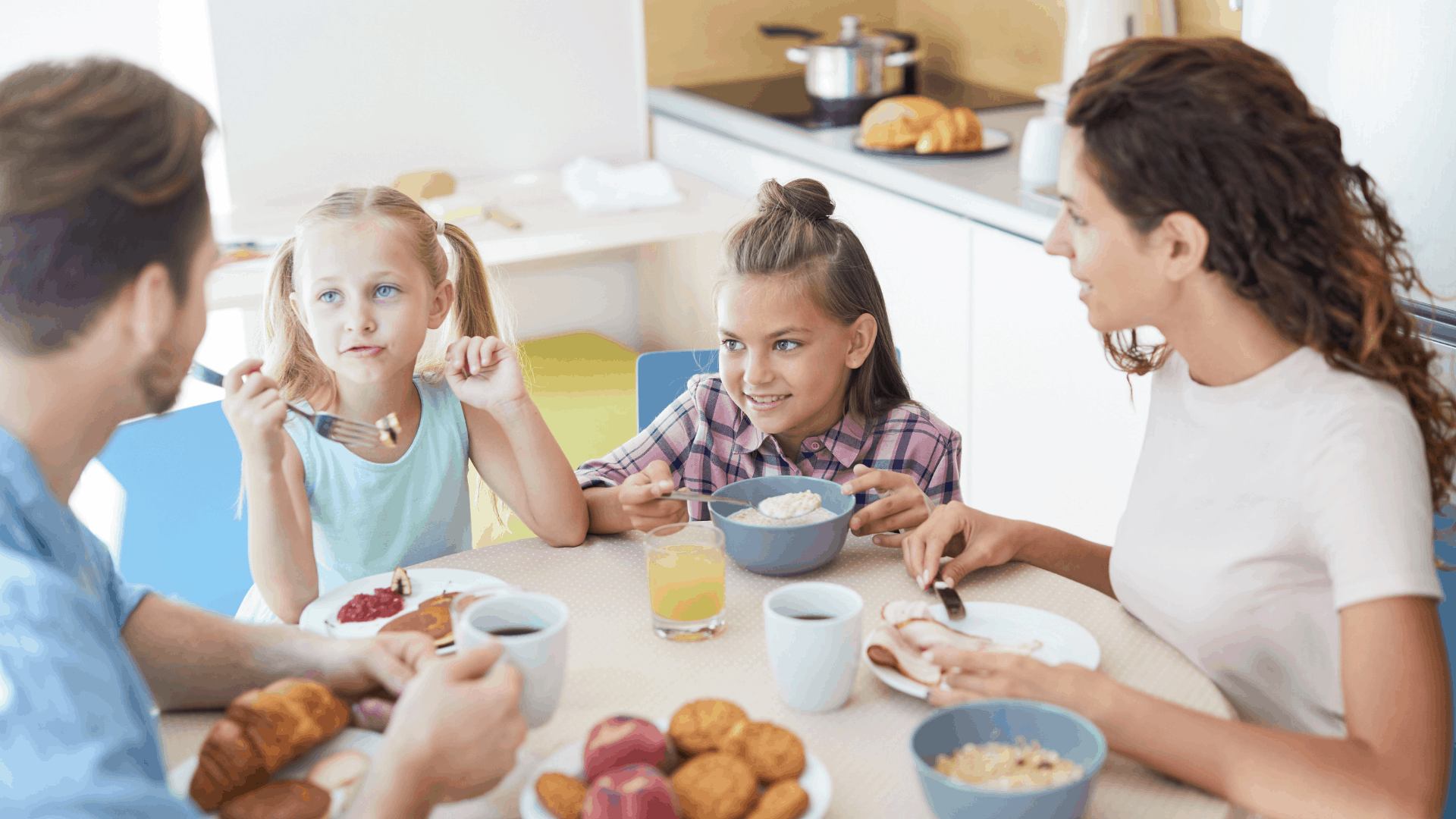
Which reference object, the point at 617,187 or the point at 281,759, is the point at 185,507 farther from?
the point at 617,187

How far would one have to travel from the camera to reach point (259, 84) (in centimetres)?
276

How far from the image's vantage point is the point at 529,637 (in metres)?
0.82

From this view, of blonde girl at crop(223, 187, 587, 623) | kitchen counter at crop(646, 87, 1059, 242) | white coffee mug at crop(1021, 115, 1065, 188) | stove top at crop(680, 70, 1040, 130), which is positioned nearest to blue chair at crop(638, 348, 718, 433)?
blonde girl at crop(223, 187, 587, 623)

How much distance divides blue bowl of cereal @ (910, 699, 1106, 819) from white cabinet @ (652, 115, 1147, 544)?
1262mm

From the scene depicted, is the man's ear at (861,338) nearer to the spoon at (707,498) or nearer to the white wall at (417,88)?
the spoon at (707,498)

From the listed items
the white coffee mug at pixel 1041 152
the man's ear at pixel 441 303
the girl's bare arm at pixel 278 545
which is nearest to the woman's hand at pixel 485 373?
the man's ear at pixel 441 303

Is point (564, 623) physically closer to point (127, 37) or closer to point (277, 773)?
point (277, 773)

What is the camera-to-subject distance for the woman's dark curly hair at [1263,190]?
90cm

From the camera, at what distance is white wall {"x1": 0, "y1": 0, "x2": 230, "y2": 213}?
2.72 m

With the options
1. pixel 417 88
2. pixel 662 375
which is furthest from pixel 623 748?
pixel 417 88

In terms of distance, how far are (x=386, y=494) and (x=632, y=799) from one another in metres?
0.81

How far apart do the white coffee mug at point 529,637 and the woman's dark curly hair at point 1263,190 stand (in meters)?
0.54

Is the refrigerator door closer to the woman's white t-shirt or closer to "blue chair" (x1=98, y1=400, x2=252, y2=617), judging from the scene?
the woman's white t-shirt

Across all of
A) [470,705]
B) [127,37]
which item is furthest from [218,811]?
[127,37]
